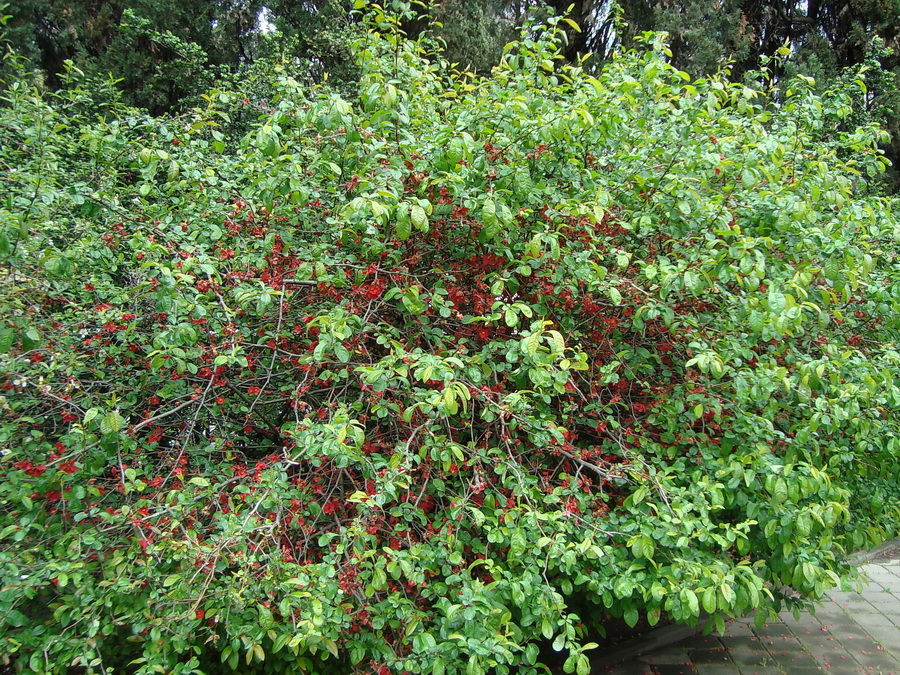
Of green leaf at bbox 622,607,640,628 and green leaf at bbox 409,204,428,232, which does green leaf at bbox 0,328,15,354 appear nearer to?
green leaf at bbox 409,204,428,232

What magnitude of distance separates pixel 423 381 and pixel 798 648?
367 centimetres

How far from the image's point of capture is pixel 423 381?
2395mm

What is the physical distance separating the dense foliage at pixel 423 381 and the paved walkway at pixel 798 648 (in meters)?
1.10

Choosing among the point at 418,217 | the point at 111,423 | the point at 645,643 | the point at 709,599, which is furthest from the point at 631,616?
the point at 111,423

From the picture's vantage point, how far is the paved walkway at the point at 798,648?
3992 mm

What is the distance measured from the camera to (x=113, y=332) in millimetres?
2846

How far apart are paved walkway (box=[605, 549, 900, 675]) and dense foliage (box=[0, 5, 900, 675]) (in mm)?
1103

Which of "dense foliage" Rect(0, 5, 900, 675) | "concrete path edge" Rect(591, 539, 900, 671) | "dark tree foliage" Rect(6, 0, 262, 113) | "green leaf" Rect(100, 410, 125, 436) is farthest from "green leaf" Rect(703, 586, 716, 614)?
"dark tree foliage" Rect(6, 0, 262, 113)

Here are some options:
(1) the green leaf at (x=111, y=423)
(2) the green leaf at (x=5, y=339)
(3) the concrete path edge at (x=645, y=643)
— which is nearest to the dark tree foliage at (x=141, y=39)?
(2) the green leaf at (x=5, y=339)

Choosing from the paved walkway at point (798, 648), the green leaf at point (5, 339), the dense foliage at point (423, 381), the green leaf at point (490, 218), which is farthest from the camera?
the paved walkway at point (798, 648)

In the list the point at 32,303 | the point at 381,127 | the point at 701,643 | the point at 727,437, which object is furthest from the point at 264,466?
the point at 701,643

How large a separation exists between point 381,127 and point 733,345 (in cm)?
189

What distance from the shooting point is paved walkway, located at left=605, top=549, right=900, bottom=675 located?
3992 mm

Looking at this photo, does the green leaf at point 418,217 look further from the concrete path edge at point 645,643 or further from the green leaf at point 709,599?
the concrete path edge at point 645,643
